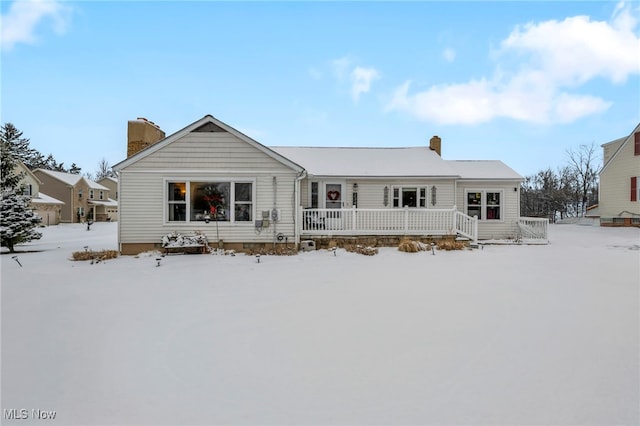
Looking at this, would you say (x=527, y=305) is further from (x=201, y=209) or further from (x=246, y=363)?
(x=201, y=209)

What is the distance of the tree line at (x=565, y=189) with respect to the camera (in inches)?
1366

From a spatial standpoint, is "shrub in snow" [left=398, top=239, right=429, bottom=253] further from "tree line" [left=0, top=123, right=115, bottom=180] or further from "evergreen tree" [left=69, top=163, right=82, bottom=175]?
"evergreen tree" [left=69, top=163, right=82, bottom=175]

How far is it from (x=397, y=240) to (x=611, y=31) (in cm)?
1169

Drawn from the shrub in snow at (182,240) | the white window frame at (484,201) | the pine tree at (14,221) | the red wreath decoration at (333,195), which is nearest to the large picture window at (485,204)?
the white window frame at (484,201)

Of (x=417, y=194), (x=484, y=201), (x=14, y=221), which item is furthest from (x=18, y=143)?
(x=484, y=201)

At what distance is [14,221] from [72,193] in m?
30.9

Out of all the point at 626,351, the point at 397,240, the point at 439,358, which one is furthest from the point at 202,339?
the point at 397,240

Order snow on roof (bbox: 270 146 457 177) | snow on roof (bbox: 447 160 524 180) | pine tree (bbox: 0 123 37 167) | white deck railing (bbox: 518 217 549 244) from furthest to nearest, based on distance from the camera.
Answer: pine tree (bbox: 0 123 37 167) → snow on roof (bbox: 447 160 524 180) → snow on roof (bbox: 270 146 457 177) → white deck railing (bbox: 518 217 549 244)

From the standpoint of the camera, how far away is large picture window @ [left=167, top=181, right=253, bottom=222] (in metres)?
11.8

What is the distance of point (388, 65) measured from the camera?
20.9 metres

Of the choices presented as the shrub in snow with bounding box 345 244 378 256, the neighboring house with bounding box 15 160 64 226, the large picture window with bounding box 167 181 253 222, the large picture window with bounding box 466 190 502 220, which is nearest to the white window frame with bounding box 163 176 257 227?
the large picture window with bounding box 167 181 253 222

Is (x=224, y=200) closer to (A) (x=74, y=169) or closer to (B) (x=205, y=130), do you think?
(B) (x=205, y=130)

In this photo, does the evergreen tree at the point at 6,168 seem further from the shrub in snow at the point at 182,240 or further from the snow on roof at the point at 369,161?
the snow on roof at the point at 369,161

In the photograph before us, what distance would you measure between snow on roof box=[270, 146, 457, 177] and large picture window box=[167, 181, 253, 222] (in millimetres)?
4025
